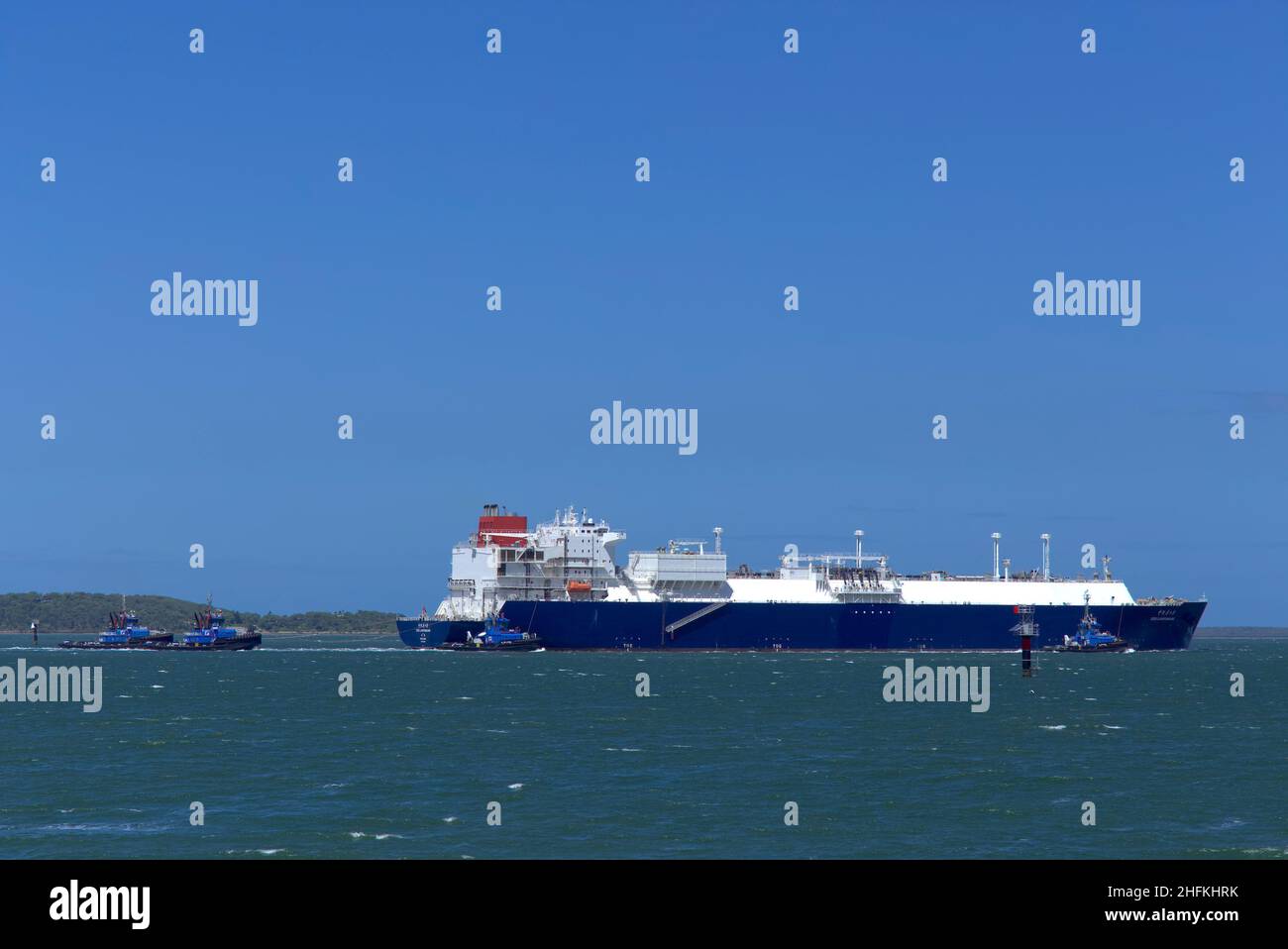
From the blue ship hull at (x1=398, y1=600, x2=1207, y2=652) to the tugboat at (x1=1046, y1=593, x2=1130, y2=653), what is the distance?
5.02 m

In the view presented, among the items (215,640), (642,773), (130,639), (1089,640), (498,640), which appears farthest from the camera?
(130,639)

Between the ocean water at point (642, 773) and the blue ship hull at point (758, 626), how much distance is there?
36.5 m

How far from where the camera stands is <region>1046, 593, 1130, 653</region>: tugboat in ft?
406

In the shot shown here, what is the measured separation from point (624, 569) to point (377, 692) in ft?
153

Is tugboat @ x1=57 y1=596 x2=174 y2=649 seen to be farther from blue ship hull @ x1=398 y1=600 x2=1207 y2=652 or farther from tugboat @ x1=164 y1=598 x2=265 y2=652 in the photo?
blue ship hull @ x1=398 y1=600 x2=1207 y2=652

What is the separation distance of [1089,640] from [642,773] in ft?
298

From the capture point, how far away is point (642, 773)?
138ft

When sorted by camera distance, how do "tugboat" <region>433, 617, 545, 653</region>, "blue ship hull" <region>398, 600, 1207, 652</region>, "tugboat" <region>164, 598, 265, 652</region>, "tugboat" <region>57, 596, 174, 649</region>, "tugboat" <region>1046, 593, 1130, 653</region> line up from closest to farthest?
"tugboat" <region>433, 617, 545, 653</region>
"blue ship hull" <region>398, 600, 1207, 652</region>
"tugboat" <region>1046, 593, 1130, 653</region>
"tugboat" <region>164, 598, 265, 652</region>
"tugboat" <region>57, 596, 174, 649</region>

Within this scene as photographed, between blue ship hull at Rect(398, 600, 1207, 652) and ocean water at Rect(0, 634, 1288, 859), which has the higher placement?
blue ship hull at Rect(398, 600, 1207, 652)

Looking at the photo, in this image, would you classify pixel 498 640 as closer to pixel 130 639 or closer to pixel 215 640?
pixel 215 640

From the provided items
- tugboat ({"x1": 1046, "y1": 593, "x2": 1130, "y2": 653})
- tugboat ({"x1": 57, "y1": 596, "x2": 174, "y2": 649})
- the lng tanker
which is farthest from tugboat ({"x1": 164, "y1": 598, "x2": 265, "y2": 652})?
tugboat ({"x1": 1046, "y1": 593, "x2": 1130, "y2": 653})

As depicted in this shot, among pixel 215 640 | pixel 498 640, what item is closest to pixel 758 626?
pixel 498 640

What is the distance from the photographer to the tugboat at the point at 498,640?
4619 inches
